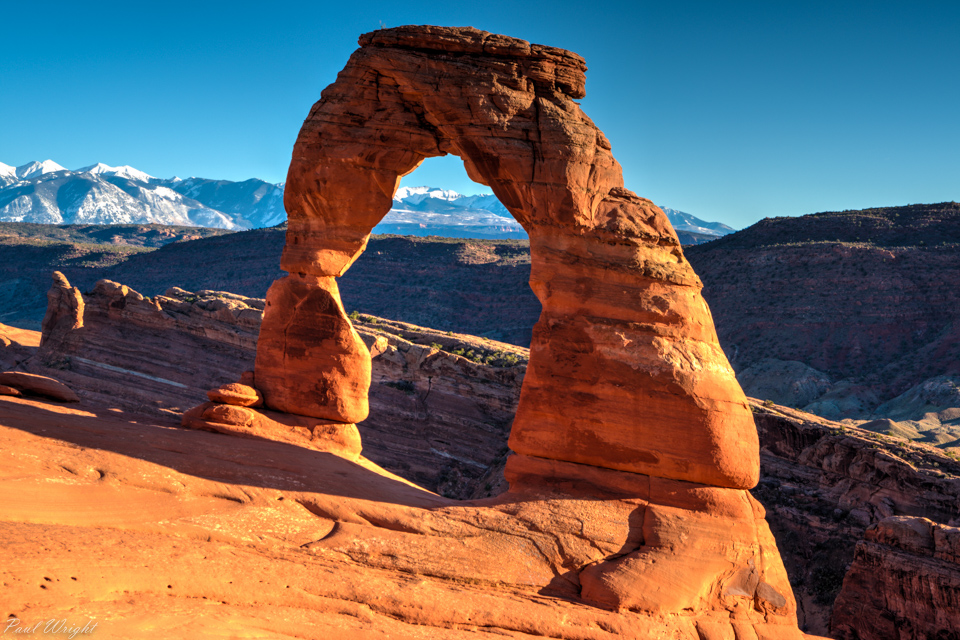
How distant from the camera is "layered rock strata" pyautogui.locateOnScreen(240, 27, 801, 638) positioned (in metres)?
10.7

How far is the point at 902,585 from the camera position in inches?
672

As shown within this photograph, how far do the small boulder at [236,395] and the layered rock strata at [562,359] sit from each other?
42cm

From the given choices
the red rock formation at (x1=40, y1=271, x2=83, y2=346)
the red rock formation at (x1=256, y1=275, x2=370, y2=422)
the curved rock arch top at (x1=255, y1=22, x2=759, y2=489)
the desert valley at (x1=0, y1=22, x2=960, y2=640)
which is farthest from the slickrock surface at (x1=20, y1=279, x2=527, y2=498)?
the curved rock arch top at (x1=255, y1=22, x2=759, y2=489)

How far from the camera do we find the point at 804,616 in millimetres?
20125

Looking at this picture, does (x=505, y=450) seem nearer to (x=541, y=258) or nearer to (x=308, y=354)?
(x=308, y=354)

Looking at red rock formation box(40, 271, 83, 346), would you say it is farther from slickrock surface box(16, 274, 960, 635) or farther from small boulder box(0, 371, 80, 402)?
small boulder box(0, 371, 80, 402)

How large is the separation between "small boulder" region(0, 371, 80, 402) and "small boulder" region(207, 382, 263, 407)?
2.89 meters

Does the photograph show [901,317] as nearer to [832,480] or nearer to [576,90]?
[832,480]

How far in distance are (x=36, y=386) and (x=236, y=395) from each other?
3948 millimetres

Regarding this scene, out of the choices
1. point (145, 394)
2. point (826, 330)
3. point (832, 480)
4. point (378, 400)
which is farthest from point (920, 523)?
point (826, 330)

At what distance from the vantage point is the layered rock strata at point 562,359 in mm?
10672

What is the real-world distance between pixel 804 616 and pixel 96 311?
99.6 ft

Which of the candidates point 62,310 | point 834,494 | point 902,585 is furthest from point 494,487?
point 62,310

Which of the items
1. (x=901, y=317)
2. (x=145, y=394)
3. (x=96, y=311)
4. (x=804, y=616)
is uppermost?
(x=901, y=317)
